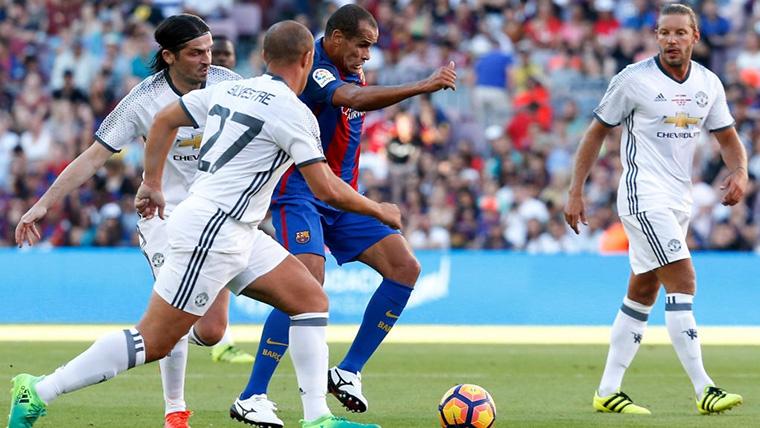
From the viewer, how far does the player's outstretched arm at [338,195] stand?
6516 mm

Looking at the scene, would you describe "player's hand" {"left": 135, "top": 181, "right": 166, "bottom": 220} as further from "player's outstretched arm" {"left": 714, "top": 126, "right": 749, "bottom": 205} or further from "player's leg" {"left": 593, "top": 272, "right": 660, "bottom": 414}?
"player's outstretched arm" {"left": 714, "top": 126, "right": 749, "bottom": 205}

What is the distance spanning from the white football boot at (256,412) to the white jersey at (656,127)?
9.40 ft

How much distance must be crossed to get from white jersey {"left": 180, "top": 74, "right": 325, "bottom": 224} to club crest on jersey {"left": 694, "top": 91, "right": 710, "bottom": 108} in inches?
130

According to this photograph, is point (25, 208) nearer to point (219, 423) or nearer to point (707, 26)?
point (707, 26)

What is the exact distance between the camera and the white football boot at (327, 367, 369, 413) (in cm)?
820

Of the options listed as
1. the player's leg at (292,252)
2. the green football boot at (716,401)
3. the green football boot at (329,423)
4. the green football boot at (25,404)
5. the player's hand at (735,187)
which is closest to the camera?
the green football boot at (25,404)

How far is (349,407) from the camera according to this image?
8.21 meters

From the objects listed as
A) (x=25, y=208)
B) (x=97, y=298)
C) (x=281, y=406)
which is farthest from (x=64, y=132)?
(x=281, y=406)

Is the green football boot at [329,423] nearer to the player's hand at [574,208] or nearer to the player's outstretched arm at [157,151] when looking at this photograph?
the player's outstretched arm at [157,151]

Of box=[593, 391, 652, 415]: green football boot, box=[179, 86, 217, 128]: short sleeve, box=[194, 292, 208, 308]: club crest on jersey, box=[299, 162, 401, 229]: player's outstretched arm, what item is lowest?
box=[593, 391, 652, 415]: green football boot

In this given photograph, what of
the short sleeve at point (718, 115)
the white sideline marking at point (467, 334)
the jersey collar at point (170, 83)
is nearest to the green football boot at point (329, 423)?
the jersey collar at point (170, 83)

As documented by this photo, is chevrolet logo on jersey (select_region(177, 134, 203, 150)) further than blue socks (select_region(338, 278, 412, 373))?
No

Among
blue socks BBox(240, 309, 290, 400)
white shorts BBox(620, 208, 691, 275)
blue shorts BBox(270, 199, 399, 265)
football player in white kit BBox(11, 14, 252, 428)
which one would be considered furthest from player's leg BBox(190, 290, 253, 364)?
white shorts BBox(620, 208, 691, 275)

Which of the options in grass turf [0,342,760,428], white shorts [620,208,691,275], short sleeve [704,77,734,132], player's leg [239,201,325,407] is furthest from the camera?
short sleeve [704,77,734,132]
